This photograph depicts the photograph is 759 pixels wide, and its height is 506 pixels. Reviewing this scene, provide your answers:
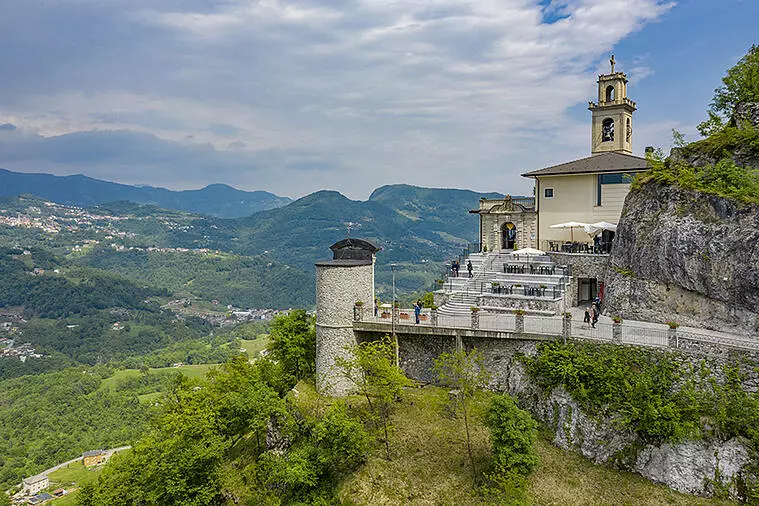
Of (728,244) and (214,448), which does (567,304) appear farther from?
(214,448)

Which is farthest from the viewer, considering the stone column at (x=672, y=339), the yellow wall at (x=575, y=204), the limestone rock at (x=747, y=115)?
the yellow wall at (x=575, y=204)

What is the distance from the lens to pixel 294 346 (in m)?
29.7

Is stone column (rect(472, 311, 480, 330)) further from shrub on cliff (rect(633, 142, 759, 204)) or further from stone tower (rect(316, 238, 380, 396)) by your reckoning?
shrub on cliff (rect(633, 142, 759, 204))

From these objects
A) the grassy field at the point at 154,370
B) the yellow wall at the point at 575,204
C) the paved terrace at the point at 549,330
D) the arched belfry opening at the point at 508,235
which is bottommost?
the grassy field at the point at 154,370

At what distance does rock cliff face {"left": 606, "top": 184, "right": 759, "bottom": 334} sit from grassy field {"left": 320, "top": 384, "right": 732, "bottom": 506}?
8558 mm

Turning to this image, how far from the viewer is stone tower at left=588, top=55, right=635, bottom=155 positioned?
1596 inches

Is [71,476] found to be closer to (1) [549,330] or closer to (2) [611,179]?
(1) [549,330]

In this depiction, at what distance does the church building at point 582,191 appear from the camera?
34875mm

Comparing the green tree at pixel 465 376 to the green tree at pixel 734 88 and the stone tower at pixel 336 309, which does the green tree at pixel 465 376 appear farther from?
the green tree at pixel 734 88

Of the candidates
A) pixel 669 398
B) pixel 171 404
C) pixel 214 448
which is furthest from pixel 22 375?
pixel 669 398

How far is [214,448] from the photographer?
23859mm

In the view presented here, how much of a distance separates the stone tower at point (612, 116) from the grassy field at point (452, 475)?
1113 inches

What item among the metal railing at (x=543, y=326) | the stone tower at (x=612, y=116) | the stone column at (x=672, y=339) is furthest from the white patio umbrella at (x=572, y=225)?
the stone column at (x=672, y=339)

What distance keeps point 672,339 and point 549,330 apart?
501 cm
